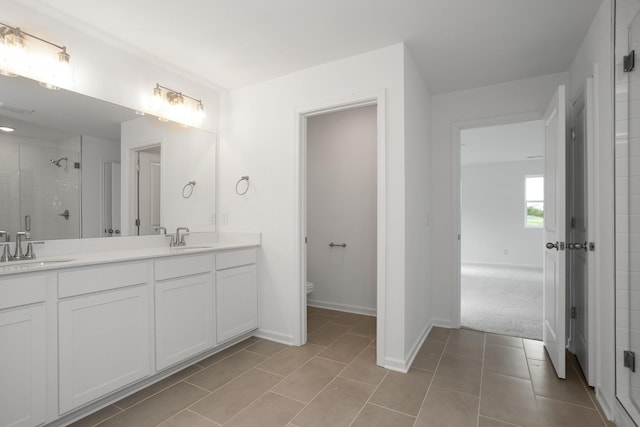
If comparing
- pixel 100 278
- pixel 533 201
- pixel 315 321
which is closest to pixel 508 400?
pixel 315 321

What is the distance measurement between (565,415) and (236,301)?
2.38 m

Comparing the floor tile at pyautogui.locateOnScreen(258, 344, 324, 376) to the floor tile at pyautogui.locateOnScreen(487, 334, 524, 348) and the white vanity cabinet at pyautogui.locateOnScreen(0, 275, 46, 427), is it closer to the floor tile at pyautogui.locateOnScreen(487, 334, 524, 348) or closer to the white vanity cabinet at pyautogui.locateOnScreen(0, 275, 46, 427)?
the white vanity cabinet at pyautogui.locateOnScreen(0, 275, 46, 427)

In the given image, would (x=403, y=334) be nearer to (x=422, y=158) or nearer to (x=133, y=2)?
(x=422, y=158)

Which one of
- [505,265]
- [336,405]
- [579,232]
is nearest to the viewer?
[336,405]

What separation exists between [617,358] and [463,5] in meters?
2.23

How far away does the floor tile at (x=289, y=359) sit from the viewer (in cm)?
238

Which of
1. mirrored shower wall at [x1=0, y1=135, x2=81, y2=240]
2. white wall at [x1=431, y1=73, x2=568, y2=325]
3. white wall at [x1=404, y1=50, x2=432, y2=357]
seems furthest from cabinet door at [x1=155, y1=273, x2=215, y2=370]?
white wall at [x1=431, y1=73, x2=568, y2=325]

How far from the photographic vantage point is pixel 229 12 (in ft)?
6.64

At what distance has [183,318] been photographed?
233cm

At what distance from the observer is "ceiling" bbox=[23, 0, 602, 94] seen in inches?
77.5

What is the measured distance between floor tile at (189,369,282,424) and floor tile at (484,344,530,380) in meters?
1.64

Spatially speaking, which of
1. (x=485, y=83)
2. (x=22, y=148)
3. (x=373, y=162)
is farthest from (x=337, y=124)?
(x=22, y=148)

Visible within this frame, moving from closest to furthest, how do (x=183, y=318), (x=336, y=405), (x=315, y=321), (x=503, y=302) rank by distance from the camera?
1. (x=336, y=405)
2. (x=183, y=318)
3. (x=315, y=321)
4. (x=503, y=302)

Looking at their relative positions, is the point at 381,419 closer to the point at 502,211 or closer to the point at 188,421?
the point at 188,421
